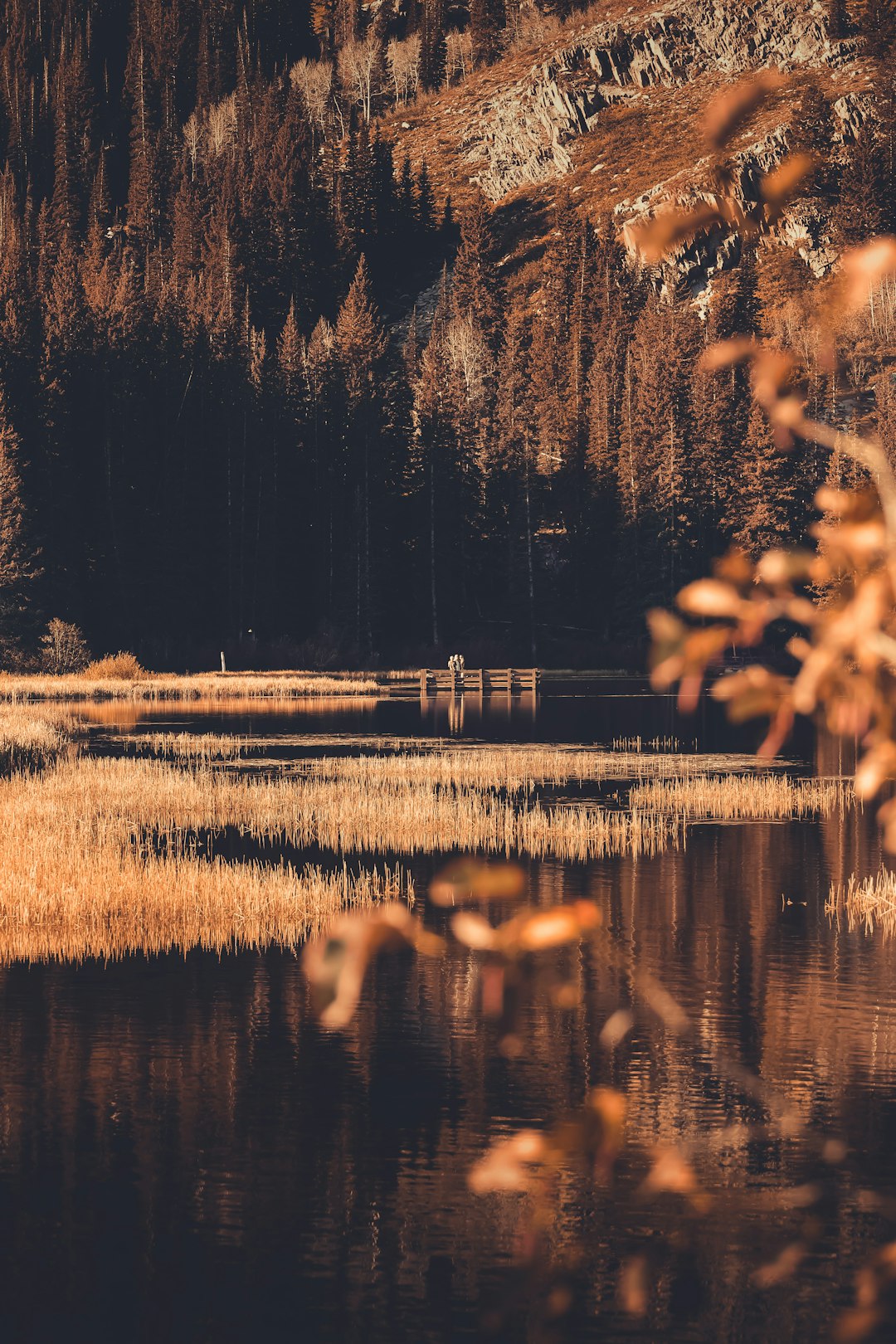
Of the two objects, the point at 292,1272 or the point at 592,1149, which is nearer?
the point at 592,1149

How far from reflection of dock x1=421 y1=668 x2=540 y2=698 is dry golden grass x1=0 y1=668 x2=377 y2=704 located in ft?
10.3

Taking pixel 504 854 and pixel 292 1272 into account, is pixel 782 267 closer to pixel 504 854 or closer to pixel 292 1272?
pixel 504 854

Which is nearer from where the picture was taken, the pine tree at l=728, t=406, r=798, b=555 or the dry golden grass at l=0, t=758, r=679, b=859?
the dry golden grass at l=0, t=758, r=679, b=859

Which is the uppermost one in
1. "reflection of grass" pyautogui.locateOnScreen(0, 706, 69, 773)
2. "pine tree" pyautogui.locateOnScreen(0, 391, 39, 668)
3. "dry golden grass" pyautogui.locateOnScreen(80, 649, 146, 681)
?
"pine tree" pyautogui.locateOnScreen(0, 391, 39, 668)

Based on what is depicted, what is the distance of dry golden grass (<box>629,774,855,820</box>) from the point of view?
2823cm

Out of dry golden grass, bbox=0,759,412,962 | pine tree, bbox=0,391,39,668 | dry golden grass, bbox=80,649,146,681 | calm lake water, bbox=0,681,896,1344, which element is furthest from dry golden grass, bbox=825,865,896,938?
pine tree, bbox=0,391,39,668

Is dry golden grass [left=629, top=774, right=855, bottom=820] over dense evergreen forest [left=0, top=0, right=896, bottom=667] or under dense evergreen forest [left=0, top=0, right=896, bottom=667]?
under

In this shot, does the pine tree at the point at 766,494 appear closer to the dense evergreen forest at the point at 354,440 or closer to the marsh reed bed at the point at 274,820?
the dense evergreen forest at the point at 354,440

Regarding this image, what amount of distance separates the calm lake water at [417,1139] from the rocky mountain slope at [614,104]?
14833 centimetres

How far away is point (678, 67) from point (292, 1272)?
189647 mm

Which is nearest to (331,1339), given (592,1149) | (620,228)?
(592,1149)

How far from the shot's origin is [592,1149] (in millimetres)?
2924

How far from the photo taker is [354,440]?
96125 millimetres

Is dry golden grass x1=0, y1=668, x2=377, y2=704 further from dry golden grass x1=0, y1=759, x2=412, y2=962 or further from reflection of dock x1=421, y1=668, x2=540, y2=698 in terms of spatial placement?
dry golden grass x1=0, y1=759, x2=412, y2=962
